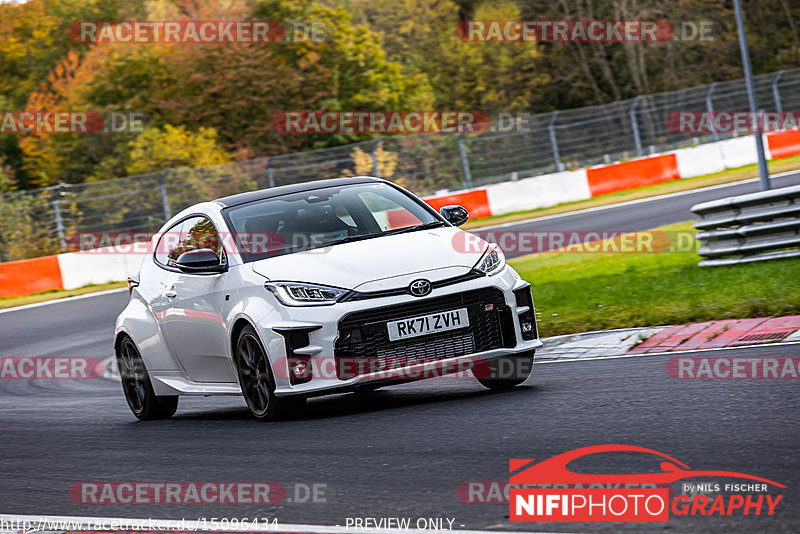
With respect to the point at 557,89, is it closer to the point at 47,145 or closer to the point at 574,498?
the point at 47,145

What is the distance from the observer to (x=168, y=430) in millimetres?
8625

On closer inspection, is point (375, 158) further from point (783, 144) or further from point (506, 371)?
point (506, 371)

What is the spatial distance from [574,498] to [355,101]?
128 ft

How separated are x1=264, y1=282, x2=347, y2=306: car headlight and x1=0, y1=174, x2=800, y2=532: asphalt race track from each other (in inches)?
31.2

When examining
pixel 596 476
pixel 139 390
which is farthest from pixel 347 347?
pixel 139 390

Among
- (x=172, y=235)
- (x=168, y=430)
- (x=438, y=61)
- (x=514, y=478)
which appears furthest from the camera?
(x=438, y=61)

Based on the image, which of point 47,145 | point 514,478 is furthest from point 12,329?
point 47,145

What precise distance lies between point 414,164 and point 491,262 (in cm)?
2336

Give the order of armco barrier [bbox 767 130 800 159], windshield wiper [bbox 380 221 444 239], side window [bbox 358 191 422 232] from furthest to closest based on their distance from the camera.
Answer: armco barrier [bbox 767 130 800 159] < side window [bbox 358 191 422 232] < windshield wiper [bbox 380 221 444 239]

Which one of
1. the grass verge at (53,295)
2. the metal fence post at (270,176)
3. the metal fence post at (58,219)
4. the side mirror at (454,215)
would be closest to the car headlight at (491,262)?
the side mirror at (454,215)

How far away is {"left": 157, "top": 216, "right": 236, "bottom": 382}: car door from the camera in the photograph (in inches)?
323

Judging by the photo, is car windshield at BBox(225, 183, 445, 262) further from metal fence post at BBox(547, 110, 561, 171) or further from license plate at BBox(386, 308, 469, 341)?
metal fence post at BBox(547, 110, 561, 171)

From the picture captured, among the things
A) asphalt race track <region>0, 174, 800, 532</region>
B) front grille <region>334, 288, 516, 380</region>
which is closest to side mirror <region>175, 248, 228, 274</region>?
asphalt race track <region>0, 174, 800, 532</region>

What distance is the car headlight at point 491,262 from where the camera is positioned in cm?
779
